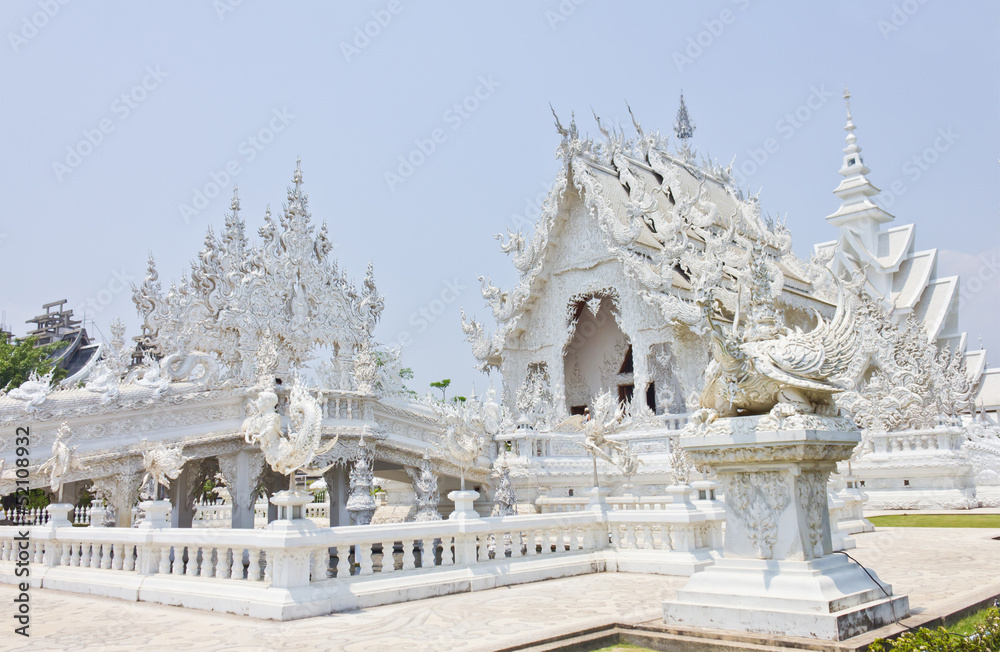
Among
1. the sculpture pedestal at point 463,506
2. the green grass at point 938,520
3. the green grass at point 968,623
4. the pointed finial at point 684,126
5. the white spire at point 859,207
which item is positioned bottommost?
the green grass at point 968,623

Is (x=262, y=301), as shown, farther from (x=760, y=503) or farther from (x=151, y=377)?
(x=760, y=503)

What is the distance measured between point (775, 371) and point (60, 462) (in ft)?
30.5

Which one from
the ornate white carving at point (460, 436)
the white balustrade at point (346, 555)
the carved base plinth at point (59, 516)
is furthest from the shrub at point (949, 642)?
the ornate white carving at point (460, 436)

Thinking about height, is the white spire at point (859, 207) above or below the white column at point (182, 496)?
above

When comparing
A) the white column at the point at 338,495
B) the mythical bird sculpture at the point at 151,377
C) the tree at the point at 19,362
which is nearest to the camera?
the mythical bird sculpture at the point at 151,377

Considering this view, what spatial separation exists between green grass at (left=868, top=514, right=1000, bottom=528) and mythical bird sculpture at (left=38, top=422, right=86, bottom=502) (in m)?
12.0

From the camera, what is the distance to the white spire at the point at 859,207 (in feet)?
102

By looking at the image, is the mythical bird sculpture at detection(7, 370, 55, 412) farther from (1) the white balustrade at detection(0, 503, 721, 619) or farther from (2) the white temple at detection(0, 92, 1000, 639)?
(1) the white balustrade at detection(0, 503, 721, 619)

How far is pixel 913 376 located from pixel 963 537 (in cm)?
1077

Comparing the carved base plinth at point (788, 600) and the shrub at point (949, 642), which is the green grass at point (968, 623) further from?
the shrub at point (949, 642)

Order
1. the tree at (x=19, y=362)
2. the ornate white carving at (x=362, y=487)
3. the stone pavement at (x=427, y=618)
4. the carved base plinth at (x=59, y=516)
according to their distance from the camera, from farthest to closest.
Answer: the tree at (x=19, y=362) < the ornate white carving at (x=362, y=487) < the carved base plinth at (x=59, y=516) < the stone pavement at (x=427, y=618)

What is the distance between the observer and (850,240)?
3052 cm

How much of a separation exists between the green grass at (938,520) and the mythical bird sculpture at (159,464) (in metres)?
10.8

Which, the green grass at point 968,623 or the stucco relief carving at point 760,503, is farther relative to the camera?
the stucco relief carving at point 760,503
